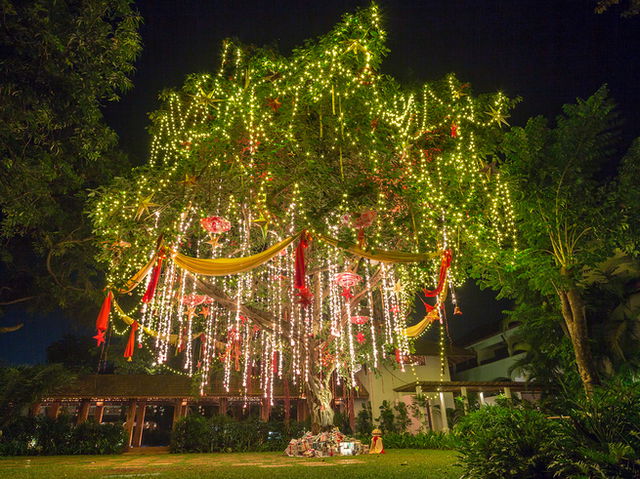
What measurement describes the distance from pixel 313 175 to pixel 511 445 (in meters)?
4.98

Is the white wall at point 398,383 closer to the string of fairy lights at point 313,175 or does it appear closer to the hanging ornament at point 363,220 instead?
the string of fairy lights at point 313,175

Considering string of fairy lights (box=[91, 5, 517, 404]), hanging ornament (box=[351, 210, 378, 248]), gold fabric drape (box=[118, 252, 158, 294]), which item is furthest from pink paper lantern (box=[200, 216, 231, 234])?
hanging ornament (box=[351, 210, 378, 248])

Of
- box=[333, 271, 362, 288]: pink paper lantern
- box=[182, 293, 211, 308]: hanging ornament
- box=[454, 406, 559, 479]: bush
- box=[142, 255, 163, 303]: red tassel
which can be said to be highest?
box=[182, 293, 211, 308]: hanging ornament

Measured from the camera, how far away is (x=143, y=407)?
18.0m

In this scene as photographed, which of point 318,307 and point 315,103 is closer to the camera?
point 315,103

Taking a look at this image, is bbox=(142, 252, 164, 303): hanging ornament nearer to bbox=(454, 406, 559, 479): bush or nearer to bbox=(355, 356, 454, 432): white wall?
bbox=(454, 406, 559, 479): bush

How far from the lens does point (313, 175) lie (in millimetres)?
7203

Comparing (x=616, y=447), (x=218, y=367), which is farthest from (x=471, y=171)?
(x=218, y=367)

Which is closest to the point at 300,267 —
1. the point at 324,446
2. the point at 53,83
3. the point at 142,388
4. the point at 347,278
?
the point at 347,278

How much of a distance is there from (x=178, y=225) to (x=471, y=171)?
623 centimetres

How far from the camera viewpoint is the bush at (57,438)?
13.4 metres

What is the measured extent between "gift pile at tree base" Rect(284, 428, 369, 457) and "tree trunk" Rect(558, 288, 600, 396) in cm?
574

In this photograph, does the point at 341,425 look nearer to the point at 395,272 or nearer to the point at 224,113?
the point at 395,272

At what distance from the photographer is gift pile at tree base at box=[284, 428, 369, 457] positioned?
9.91 meters
